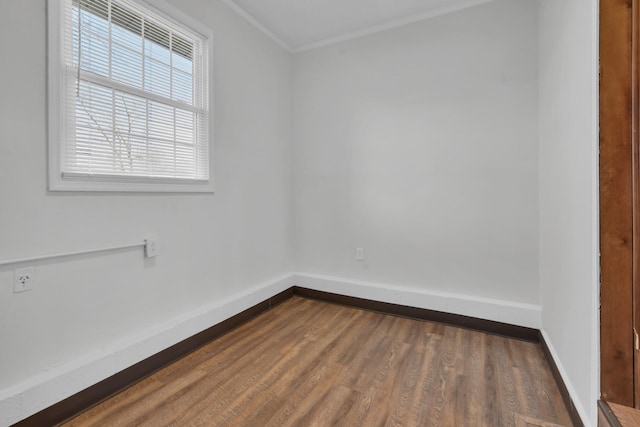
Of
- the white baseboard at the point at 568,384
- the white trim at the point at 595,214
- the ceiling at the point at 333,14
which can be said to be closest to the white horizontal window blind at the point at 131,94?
the ceiling at the point at 333,14

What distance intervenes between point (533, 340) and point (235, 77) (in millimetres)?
3340

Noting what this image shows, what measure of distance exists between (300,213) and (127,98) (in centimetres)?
199

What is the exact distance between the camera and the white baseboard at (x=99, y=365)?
53.1 inches

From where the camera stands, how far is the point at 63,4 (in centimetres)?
154

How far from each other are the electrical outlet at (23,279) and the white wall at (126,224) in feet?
0.08

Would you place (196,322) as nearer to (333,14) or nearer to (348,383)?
(348,383)

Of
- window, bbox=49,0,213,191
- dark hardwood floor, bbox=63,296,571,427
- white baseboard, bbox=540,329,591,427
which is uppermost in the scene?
window, bbox=49,0,213,191

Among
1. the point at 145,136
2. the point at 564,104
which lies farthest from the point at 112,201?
the point at 564,104

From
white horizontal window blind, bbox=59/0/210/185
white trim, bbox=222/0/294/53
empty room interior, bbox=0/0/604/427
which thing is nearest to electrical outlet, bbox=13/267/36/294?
empty room interior, bbox=0/0/604/427

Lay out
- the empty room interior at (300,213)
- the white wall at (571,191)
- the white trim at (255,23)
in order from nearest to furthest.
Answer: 1. the white wall at (571,191)
2. the empty room interior at (300,213)
3. the white trim at (255,23)

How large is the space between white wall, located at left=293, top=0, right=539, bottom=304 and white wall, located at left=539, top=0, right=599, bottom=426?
0.77ft

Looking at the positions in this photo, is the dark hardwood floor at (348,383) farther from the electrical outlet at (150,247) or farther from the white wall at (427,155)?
the electrical outlet at (150,247)

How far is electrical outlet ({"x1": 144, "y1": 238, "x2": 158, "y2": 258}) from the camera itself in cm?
192

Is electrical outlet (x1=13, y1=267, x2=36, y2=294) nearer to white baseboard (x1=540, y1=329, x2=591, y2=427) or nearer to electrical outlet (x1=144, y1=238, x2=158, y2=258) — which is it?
electrical outlet (x1=144, y1=238, x2=158, y2=258)
